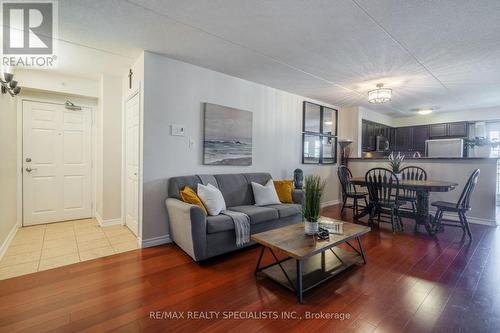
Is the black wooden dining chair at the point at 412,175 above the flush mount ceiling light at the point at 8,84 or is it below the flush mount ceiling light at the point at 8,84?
below

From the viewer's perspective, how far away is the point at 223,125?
3.65 meters

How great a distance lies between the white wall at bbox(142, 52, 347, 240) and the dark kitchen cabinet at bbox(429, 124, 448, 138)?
5090 millimetres

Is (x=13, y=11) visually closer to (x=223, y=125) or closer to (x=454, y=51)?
(x=223, y=125)

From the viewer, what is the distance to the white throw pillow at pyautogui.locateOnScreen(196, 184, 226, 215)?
277cm

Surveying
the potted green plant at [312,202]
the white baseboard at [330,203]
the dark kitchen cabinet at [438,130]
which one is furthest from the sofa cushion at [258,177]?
the dark kitchen cabinet at [438,130]

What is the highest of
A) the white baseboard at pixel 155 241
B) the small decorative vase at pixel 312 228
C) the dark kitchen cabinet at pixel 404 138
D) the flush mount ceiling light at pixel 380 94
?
the flush mount ceiling light at pixel 380 94

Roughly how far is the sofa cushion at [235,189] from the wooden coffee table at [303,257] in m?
1.19

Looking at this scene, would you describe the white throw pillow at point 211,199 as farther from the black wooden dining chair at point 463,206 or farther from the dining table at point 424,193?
the black wooden dining chair at point 463,206

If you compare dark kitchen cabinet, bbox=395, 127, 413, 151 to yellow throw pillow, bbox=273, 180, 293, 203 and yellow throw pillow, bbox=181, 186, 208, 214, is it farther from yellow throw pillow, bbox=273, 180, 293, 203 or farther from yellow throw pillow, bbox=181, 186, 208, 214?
yellow throw pillow, bbox=181, 186, 208, 214

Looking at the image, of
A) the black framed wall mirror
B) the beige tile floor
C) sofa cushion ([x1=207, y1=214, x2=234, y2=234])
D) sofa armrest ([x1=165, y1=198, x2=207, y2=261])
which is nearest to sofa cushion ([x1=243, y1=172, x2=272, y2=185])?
sofa cushion ([x1=207, y1=214, x2=234, y2=234])

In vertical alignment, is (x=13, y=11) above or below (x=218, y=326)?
above

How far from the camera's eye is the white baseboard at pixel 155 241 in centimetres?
298

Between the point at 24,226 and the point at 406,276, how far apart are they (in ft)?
17.3

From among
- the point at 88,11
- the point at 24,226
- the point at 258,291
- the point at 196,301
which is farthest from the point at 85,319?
the point at 24,226
